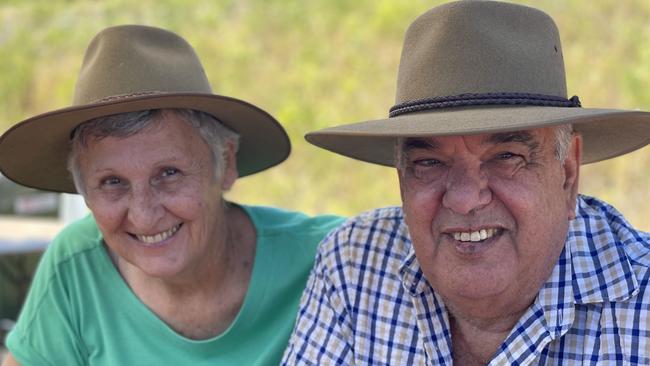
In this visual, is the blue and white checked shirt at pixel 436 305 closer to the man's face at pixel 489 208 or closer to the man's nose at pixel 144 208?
the man's face at pixel 489 208

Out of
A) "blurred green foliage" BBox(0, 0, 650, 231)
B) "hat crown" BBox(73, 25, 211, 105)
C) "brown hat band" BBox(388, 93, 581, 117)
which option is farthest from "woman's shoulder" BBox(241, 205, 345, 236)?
"blurred green foliage" BBox(0, 0, 650, 231)

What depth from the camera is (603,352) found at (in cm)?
179

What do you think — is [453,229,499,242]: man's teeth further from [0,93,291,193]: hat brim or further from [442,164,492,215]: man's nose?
[0,93,291,193]: hat brim

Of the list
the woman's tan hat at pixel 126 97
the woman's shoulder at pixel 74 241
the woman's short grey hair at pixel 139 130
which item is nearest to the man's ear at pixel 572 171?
the woman's tan hat at pixel 126 97

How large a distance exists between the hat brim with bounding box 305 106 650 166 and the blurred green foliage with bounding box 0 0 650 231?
3.61 m

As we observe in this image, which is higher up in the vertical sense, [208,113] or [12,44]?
[12,44]

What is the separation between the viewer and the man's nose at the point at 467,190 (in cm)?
174

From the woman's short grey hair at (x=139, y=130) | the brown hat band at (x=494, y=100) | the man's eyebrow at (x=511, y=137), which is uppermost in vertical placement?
the woman's short grey hair at (x=139, y=130)

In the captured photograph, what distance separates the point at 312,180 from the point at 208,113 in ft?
15.3

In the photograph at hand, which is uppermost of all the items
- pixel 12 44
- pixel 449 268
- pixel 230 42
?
pixel 12 44

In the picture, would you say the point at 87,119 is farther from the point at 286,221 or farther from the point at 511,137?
the point at 511,137

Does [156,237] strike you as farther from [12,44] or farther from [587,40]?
[12,44]

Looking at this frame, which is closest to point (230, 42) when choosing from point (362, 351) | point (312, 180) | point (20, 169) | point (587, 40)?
point (312, 180)

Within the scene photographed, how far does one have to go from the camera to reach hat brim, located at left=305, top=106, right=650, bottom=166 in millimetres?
1602
